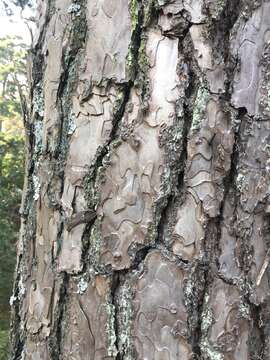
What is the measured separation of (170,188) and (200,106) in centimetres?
14

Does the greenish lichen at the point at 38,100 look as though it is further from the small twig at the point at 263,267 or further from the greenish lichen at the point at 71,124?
the small twig at the point at 263,267

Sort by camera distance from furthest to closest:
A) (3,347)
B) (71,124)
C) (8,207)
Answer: (8,207), (3,347), (71,124)

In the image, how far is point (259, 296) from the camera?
783mm

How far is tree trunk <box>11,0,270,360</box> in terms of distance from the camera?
0.78m

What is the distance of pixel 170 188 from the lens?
80 centimetres

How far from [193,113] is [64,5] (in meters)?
0.34

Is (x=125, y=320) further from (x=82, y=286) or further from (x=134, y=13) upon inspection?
(x=134, y=13)

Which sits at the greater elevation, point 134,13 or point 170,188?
point 134,13

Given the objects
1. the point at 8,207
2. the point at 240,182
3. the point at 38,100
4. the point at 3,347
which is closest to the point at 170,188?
the point at 240,182

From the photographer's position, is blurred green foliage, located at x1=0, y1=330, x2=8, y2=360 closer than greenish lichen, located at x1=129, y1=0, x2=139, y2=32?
No

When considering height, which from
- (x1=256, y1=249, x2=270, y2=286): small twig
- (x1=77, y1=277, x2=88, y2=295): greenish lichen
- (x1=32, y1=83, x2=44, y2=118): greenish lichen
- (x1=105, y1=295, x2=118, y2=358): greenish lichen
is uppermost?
(x1=32, y1=83, x2=44, y2=118): greenish lichen

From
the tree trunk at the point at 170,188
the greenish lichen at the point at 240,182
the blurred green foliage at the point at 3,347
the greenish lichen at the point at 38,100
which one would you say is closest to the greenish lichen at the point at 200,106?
the tree trunk at the point at 170,188

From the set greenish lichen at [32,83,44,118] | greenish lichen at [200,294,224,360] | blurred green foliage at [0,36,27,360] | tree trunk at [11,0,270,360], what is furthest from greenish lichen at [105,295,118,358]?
blurred green foliage at [0,36,27,360]

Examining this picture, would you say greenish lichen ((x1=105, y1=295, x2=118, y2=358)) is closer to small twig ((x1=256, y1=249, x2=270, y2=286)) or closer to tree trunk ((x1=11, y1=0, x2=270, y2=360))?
tree trunk ((x1=11, y1=0, x2=270, y2=360))
